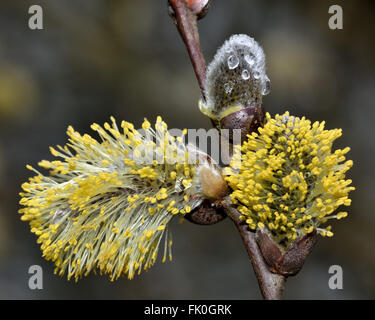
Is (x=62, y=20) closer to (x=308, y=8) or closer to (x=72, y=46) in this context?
(x=72, y=46)

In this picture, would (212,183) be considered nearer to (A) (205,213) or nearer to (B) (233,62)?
(A) (205,213)

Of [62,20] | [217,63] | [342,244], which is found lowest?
[342,244]

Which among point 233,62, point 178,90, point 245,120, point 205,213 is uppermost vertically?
point 178,90

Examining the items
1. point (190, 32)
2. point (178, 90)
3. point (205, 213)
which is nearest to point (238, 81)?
point (190, 32)

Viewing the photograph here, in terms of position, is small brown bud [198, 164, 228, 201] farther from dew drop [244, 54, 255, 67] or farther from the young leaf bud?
dew drop [244, 54, 255, 67]

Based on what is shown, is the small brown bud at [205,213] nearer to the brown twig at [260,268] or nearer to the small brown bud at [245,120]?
the brown twig at [260,268]

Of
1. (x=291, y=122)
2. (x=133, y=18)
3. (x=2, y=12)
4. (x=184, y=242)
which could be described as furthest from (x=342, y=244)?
(x=2, y=12)

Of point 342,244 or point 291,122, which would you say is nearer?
point 291,122
